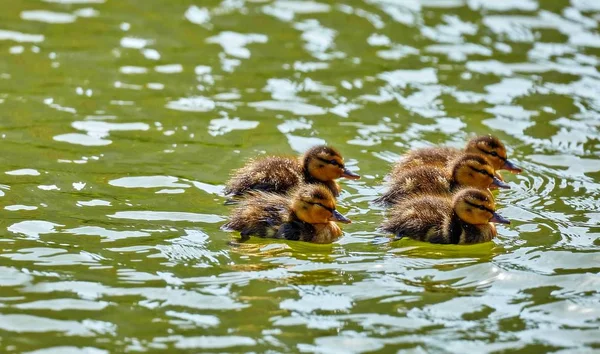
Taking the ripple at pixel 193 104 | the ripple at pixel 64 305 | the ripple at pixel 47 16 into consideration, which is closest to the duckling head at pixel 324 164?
the ripple at pixel 193 104

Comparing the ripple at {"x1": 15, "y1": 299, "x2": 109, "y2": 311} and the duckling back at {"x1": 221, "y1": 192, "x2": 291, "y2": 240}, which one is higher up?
the duckling back at {"x1": 221, "y1": 192, "x2": 291, "y2": 240}

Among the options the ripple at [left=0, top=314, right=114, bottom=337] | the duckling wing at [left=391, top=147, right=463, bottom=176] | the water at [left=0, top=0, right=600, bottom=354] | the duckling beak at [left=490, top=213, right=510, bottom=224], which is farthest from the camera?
the duckling wing at [left=391, top=147, right=463, bottom=176]

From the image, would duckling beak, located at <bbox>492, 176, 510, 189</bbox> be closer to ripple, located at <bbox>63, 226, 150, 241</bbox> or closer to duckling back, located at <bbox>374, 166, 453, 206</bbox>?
duckling back, located at <bbox>374, 166, 453, 206</bbox>

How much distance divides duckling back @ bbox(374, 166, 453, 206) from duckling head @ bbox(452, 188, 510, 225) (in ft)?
1.43

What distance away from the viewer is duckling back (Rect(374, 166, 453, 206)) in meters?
6.73

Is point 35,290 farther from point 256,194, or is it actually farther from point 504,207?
Result: point 504,207

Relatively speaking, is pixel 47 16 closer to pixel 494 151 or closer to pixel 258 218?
pixel 494 151

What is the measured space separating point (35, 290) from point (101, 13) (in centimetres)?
587

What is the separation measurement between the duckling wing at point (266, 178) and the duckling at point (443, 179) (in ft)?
1.79

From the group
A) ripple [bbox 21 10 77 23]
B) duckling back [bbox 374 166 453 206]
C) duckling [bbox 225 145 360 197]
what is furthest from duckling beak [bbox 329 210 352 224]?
ripple [bbox 21 10 77 23]

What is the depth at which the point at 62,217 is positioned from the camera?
629 cm

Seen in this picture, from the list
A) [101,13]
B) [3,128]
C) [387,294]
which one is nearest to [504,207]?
[387,294]

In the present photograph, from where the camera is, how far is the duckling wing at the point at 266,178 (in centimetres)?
679

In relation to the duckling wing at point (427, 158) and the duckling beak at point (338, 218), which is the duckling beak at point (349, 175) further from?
the duckling beak at point (338, 218)
